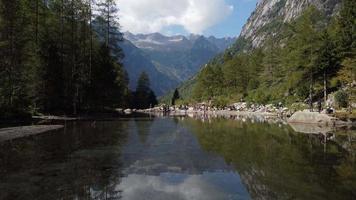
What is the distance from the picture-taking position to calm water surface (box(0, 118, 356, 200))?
13023 mm

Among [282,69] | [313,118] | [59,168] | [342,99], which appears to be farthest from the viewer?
[282,69]

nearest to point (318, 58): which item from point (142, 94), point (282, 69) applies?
point (282, 69)

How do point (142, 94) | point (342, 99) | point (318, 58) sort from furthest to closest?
1. point (142, 94)
2. point (318, 58)
3. point (342, 99)

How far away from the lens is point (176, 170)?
1748cm

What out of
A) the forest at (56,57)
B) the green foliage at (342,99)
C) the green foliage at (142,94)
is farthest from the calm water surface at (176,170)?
the green foliage at (142,94)

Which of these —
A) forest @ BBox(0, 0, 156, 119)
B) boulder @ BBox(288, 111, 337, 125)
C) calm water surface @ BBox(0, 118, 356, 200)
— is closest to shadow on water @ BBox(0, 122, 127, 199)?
calm water surface @ BBox(0, 118, 356, 200)

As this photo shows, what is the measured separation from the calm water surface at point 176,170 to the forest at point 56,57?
19.1m

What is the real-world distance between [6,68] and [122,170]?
102ft

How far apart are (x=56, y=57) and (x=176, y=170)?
4360cm

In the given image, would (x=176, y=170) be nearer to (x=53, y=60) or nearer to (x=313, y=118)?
(x=313, y=118)

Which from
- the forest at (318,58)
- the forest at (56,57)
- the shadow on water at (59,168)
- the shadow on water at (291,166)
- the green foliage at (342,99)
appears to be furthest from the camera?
the forest at (318,58)

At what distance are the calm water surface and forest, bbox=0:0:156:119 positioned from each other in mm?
19114

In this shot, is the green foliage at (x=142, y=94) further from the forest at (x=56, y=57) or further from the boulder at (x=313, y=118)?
→ the boulder at (x=313, y=118)

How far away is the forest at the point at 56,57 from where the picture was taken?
43.4 m
